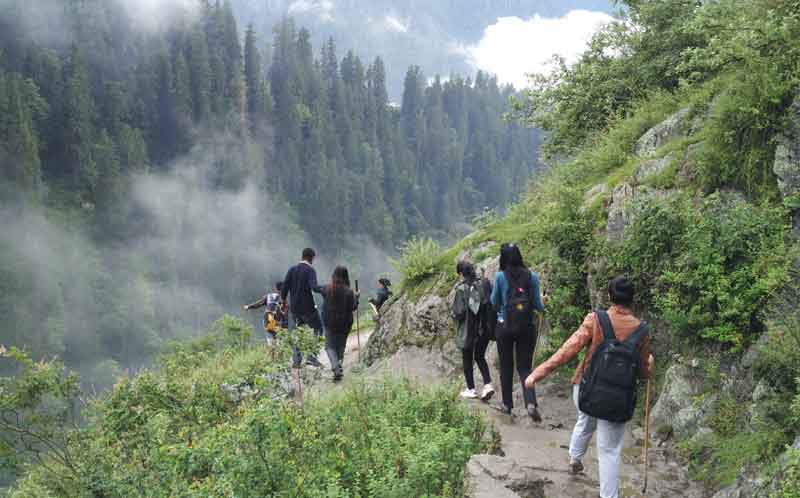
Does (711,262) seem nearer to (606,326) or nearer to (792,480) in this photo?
(606,326)

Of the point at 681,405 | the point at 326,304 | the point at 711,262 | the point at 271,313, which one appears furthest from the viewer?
the point at 271,313

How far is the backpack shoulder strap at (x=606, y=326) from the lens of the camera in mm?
4816

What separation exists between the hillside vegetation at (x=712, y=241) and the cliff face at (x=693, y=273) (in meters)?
0.02

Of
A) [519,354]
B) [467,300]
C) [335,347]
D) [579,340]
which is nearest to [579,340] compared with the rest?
[579,340]

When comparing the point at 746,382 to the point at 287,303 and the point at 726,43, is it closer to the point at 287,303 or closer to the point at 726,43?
the point at 726,43

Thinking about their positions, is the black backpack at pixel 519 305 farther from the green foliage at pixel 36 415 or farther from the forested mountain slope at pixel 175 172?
the forested mountain slope at pixel 175 172

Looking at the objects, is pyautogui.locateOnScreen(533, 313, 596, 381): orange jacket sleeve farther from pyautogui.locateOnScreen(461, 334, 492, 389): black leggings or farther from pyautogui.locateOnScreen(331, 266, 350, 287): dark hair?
pyautogui.locateOnScreen(331, 266, 350, 287): dark hair

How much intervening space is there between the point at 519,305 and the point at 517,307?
3 cm

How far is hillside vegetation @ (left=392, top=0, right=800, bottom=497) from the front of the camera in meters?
5.31

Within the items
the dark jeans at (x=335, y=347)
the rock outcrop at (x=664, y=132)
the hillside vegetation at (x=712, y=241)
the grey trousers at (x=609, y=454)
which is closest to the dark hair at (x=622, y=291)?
the grey trousers at (x=609, y=454)

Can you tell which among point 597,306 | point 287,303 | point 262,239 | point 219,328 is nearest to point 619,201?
point 597,306

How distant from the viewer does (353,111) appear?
14425 centimetres

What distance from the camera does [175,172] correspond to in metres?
118

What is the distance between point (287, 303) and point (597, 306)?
5.09 meters
